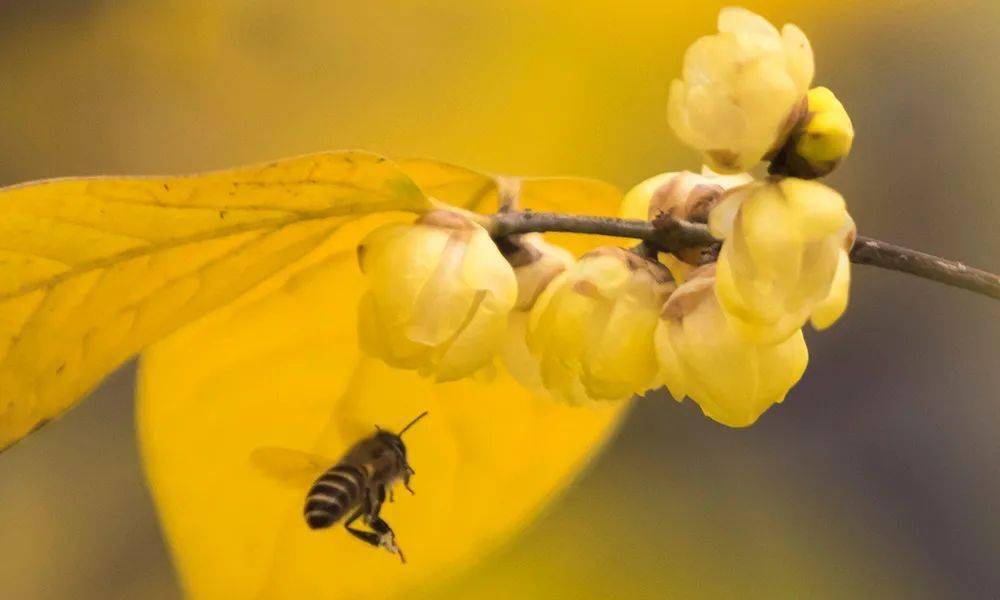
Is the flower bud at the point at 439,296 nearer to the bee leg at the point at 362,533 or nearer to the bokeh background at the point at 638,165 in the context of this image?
the bee leg at the point at 362,533

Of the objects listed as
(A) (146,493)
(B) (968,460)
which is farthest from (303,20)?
(B) (968,460)

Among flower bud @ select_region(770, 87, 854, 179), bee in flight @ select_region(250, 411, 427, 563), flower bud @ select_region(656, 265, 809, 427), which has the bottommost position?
bee in flight @ select_region(250, 411, 427, 563)

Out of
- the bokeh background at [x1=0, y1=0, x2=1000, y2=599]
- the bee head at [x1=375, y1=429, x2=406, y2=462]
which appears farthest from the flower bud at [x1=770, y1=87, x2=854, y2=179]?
the bokeh background at [x1=0, y1=0, x2=1000, y2=599]

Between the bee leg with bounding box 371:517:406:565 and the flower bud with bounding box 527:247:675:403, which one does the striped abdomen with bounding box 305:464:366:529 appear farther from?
the flower bud with bounding box 527:247:675:403

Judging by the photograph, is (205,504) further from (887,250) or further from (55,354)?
(887,250)

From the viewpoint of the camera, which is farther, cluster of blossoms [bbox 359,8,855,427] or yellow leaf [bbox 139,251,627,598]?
yellow leaf [bbox 139,251,627,598]
